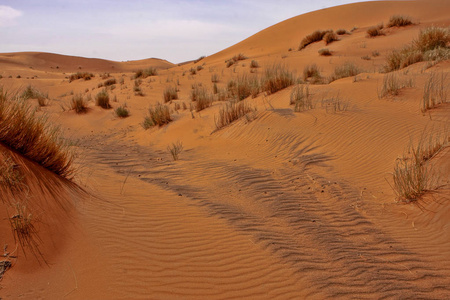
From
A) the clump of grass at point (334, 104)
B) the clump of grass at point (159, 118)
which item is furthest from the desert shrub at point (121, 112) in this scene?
the clump of grass at point (334, 104)

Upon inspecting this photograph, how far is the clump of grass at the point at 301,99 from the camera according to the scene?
9.55 meters

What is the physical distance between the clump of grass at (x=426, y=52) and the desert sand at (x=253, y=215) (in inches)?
133

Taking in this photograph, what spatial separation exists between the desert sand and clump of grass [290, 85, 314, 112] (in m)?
0.24

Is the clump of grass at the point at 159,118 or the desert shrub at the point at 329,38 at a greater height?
the desert shrub at the point at 329,38

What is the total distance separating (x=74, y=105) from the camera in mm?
14320

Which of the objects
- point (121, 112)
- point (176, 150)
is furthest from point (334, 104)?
point (121, 112)

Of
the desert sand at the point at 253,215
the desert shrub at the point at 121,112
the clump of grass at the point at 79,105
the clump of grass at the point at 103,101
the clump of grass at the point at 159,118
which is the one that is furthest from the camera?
the clump of grass at the point at 103,101

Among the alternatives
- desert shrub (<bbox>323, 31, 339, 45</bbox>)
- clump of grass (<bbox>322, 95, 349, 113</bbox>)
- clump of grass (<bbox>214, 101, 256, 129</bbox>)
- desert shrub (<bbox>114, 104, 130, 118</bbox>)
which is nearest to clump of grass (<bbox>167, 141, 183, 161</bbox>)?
clump of grass (<bbox>214, 101, 256, 129</bbox>)

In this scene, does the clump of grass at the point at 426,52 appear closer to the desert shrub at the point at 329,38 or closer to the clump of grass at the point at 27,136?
the desert shrub at the point at 329,38

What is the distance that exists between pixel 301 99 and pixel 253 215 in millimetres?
6051

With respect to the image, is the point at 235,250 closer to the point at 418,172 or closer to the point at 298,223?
the point at 298,223

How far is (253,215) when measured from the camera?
187 inches

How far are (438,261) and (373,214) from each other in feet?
4.20

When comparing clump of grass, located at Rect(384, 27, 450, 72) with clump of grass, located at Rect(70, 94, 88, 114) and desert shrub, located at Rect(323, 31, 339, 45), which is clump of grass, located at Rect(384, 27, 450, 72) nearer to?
desert shrub, located at Rect(323, 31, 339, 45)
